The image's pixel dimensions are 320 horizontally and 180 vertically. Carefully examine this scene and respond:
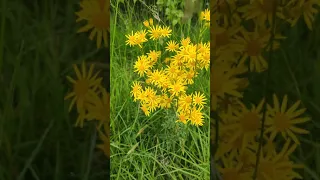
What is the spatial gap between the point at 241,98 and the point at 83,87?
42 centimetres

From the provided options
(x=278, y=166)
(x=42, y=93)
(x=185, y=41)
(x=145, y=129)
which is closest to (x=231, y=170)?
(x=278, y=166)

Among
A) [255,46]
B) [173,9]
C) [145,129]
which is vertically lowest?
[145,129]

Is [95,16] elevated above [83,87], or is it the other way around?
[95,16]

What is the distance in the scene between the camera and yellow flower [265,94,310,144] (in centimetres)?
152

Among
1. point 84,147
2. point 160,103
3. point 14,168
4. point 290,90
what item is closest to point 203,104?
point 160,103

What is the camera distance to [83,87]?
60.7 inches

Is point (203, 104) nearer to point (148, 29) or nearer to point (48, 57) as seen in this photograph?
point (148, 29)

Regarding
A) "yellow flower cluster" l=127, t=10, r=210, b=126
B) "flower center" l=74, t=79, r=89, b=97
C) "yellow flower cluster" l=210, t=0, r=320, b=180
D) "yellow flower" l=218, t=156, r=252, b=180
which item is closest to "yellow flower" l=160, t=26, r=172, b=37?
"yellow flower cluster" l=127, t=10, r=210, b=126

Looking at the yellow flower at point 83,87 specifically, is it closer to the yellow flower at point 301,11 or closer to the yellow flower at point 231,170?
the yellow flower at point 231,170

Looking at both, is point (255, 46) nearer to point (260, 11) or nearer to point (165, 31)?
point (260, 11)

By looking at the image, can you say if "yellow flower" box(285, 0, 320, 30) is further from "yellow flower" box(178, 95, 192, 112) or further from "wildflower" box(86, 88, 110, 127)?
"wildflower" box(86, 88, 110, 127)

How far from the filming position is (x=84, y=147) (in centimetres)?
154

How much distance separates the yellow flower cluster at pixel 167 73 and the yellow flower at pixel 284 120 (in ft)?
0.71

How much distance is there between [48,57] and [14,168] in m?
0.31
